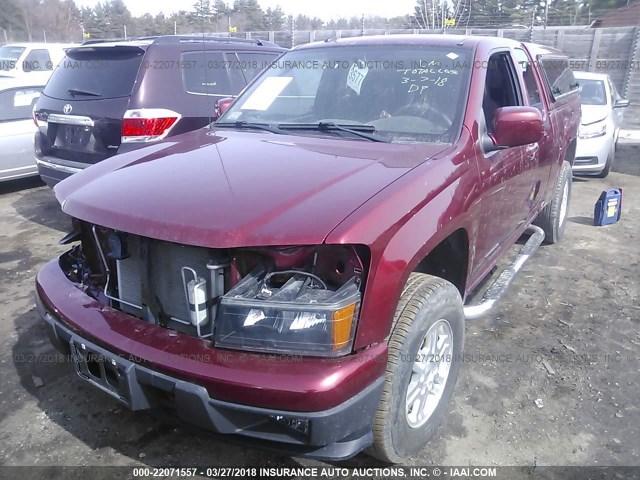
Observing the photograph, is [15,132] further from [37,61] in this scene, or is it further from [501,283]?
[501,283]

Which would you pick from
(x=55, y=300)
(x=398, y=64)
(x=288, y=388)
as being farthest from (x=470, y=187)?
(x=55, y=300)

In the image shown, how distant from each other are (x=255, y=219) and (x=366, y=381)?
72 cm

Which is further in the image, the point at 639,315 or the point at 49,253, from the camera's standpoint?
the point at 49,253

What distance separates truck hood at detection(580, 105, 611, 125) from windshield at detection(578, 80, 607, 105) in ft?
0.94

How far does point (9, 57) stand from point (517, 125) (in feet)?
43.0

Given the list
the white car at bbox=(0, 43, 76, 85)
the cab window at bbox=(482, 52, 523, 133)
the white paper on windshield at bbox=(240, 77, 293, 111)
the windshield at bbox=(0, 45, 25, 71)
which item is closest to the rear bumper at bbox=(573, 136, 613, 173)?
the cab window at bbox=(482, 52, 523, 133)

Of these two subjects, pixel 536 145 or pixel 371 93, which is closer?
pixel 371 93

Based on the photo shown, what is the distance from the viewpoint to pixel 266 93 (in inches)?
144

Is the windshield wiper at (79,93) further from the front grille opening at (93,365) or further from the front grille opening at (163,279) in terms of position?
the front grille opening at (93,365)

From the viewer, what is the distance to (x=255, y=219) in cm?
202

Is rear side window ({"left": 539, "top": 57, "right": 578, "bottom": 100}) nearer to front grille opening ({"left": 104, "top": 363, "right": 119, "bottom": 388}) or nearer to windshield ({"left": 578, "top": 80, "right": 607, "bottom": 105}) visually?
windshield ({"left": 578, "top": 80, "right": 607, "bottom": 105})

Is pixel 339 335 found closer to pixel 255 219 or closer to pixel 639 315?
pixel 255 219

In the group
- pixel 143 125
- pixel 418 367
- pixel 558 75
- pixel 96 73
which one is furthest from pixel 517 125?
pixel 96 73

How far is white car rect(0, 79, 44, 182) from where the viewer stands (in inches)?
269
